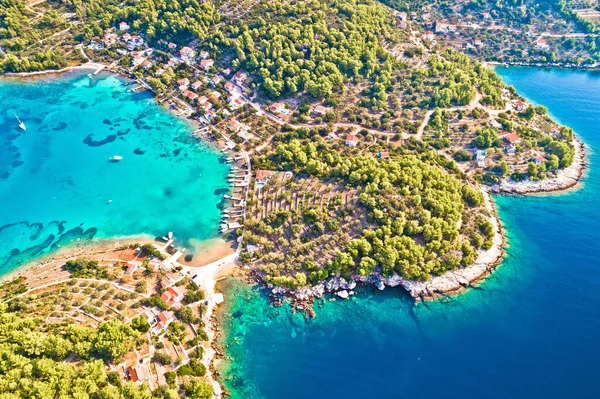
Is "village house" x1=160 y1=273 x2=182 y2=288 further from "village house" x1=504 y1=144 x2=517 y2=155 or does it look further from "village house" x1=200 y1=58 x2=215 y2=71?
"village house" x1=504 y1=144 x2=517 y2=155

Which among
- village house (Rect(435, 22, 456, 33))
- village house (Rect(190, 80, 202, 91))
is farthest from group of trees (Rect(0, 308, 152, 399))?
village house (Rect(435, 22, 456, 33))

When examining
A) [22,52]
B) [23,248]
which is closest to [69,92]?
[22,52]

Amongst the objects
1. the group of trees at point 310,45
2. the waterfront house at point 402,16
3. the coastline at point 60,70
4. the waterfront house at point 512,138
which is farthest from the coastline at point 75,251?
the waterfront house at point 402,16

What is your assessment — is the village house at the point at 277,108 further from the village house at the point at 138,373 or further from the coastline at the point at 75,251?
the village house at the point at 138,373

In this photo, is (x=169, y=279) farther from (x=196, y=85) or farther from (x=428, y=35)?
(x=428, y=35)

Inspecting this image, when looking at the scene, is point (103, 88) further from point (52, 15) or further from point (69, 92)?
point (52, 15)
